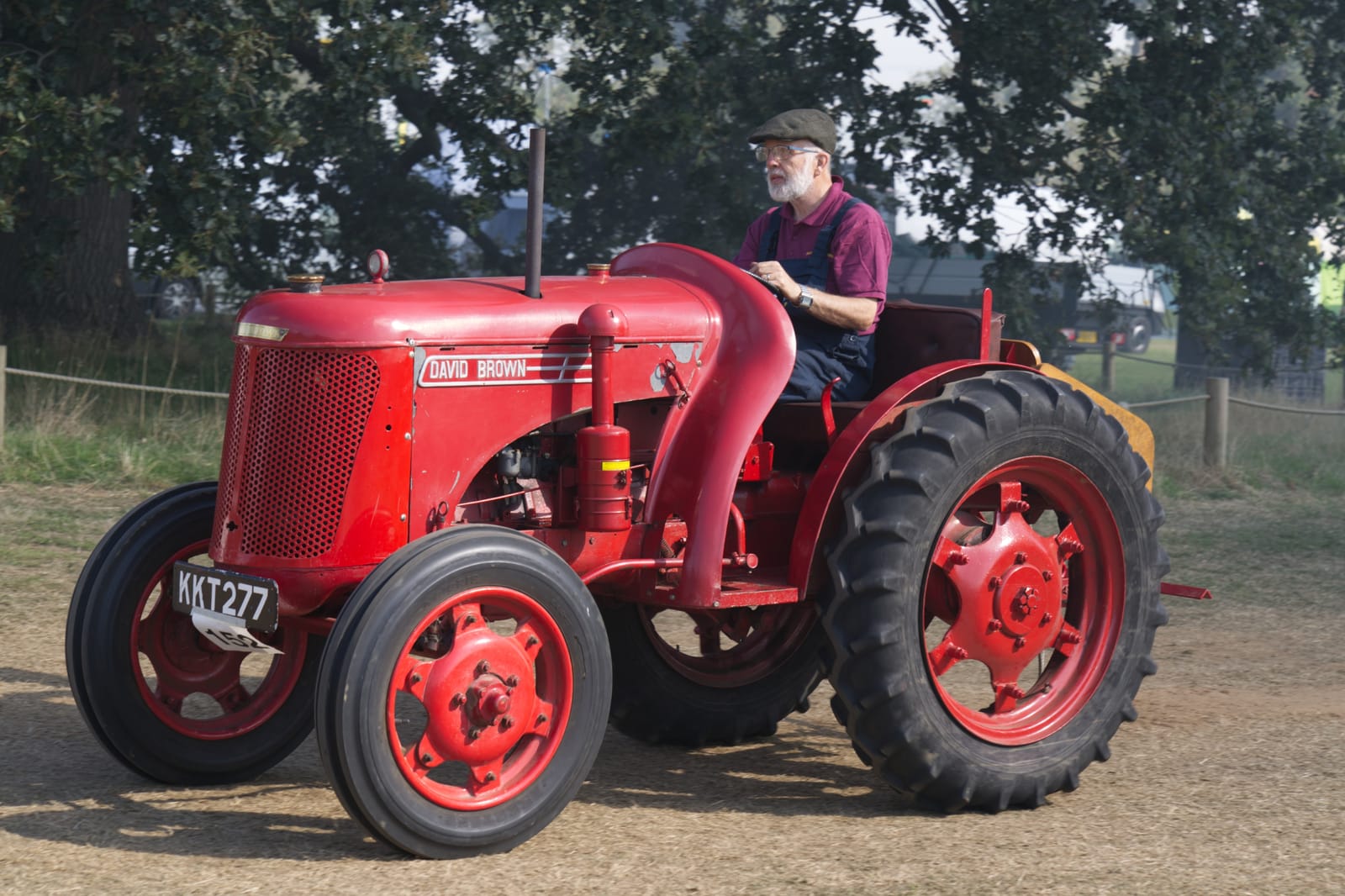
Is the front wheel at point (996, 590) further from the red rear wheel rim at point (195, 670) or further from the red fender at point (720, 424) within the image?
the red rear wheel rim at point (195, 670)

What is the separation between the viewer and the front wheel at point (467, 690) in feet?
12.4

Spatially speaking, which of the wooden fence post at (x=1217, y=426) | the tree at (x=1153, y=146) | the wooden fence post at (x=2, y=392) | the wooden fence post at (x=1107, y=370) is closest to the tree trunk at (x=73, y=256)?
the wooden fence post at (x=2, y=392)

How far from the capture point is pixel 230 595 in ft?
13.4

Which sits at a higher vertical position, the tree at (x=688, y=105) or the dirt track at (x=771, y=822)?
the tree at (x=688, y=105)

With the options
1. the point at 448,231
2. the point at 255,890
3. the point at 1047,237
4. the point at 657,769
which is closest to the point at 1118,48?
the point at 1047,237

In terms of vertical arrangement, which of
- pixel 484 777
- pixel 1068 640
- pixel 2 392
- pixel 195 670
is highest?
pixel 2 392

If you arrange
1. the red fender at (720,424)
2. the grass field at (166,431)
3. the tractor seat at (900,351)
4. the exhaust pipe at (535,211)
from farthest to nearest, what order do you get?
the grass field at (166,431) → the tractor seat at (900,351) → the red fender at (720,424) → the exhaust pipe at (535,211)

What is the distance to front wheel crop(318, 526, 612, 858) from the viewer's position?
3.77 meters

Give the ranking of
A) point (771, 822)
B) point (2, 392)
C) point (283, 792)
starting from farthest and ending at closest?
point (2, 392) < point (283, 792) < point (771, 822)

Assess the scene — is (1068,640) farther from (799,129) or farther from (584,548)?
(799,129)

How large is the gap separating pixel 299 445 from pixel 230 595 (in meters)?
0.42

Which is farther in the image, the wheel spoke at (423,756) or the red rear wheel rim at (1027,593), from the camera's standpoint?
the red rear wheel rim at (1027,593)

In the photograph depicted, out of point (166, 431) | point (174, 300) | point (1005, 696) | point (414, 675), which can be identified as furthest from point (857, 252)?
point (174, 300)

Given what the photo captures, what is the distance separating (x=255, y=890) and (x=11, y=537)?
540 cm
